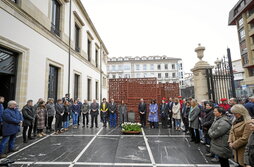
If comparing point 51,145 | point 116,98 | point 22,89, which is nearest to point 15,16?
point 22,89

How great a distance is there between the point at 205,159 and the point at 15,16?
31.4ft

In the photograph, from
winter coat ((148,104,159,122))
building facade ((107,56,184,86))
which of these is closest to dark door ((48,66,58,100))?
winter coat ((148,104,159,122))

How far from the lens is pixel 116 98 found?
10.2 metres

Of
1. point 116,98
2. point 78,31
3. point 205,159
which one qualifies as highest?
point 78,31

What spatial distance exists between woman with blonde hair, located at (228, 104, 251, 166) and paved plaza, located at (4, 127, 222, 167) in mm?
1396

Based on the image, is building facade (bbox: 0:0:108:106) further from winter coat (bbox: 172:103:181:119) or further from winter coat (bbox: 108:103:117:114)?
winter coat (bbox: 172:103:181:119)

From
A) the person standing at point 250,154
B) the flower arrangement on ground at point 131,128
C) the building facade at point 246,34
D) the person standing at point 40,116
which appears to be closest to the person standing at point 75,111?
the person standing at point 40,116

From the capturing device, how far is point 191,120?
216 inches

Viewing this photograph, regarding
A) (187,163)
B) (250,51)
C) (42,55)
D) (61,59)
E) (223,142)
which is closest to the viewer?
(223,142)

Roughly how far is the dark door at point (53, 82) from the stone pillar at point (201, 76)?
9079mm

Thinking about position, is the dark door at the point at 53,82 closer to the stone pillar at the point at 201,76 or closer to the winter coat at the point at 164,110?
the winter coat at the point at 164,110

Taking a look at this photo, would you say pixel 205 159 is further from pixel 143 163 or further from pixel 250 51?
pixel 250 51

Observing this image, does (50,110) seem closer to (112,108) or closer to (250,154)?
(112,108)

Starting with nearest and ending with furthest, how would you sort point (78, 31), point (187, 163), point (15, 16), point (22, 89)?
point (187, 163) → point (15, 16) → point (22, 89) → point (78, 31)
